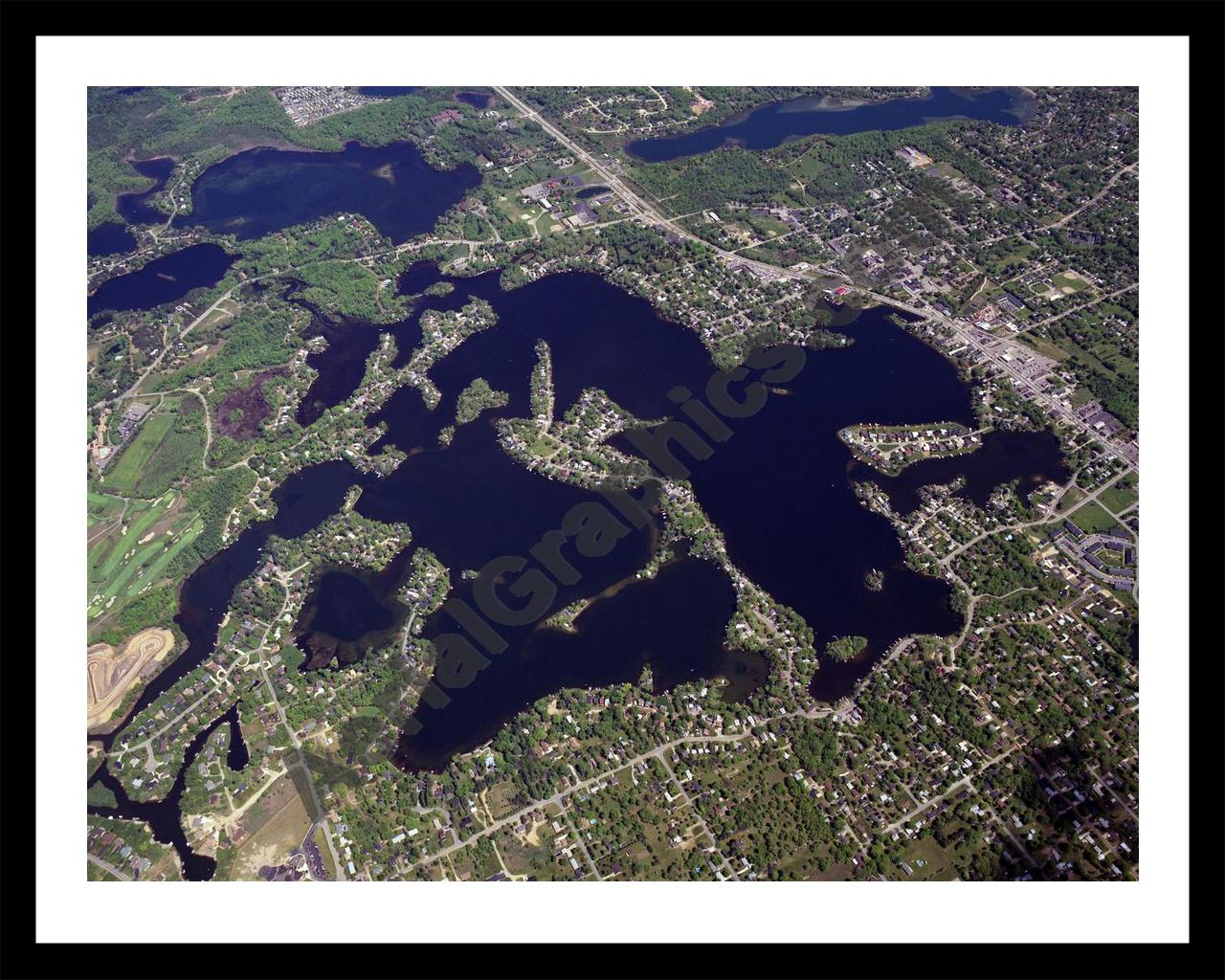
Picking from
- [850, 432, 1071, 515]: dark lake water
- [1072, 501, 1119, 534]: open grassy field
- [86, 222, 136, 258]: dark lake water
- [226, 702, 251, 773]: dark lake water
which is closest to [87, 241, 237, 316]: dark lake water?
[86, 222, 136, 258]: dark lake water

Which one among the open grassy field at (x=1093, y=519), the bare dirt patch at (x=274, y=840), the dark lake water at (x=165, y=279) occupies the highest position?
the dark lake water at (x=165, y=279)

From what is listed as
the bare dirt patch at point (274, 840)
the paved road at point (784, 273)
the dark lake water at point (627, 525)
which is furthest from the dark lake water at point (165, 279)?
the bare dirt patch at point (274, 840)

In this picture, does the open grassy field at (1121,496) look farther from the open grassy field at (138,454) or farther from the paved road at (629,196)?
the open grassy field at (138,454)

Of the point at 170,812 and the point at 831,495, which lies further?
the point at 831,495

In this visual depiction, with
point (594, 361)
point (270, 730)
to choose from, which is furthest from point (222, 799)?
point (594, 361)

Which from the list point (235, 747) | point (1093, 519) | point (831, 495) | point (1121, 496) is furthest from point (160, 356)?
point (1121, 496)

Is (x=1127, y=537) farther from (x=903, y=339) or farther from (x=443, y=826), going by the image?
(x=443, y=826)

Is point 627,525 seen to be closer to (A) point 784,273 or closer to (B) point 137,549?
(A) point 784,273
